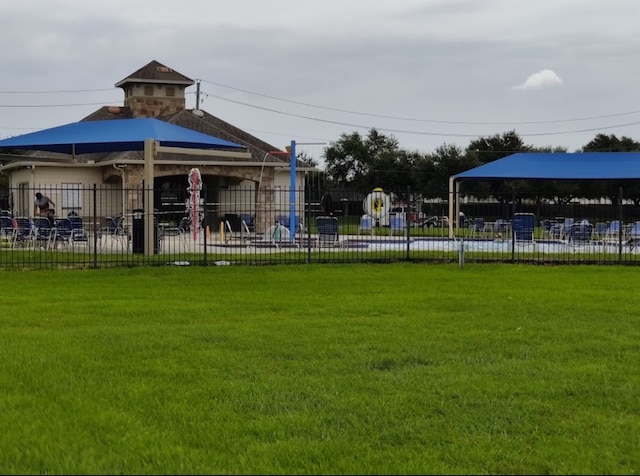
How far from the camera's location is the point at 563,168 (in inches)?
979

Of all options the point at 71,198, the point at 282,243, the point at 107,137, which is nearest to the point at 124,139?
the point at 107,137

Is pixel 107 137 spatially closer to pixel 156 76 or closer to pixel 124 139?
pixel 124 139

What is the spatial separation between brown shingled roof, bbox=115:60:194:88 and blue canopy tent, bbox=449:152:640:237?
1379 cm

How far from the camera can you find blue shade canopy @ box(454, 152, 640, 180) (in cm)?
2391

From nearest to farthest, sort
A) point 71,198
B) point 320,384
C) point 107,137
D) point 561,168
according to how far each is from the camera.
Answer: point 320,384 < point 107,137 < point 561,168 < point 71,198

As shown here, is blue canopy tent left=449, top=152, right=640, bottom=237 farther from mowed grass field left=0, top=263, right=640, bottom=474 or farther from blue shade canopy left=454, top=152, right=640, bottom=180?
mowed grass field left=0, top=263, right=640, bottom=474

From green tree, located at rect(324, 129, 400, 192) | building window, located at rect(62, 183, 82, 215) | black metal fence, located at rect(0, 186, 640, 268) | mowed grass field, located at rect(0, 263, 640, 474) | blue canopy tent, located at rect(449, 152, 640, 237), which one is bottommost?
mowed grass field, located at rect(0, 263, 640, 474)

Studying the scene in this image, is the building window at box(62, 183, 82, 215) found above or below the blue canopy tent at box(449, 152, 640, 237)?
below

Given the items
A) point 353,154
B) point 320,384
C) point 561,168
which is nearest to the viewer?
point 320,384

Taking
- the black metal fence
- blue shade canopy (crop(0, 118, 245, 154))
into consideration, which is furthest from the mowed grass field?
blue shade canopy (crop(0, 118, 245, 154))

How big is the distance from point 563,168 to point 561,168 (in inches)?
3.4

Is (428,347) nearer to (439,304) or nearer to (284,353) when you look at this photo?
(284,353)

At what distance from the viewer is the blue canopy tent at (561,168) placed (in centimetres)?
2391

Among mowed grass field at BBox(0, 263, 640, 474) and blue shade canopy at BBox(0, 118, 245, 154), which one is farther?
blue shade canopy at BBox(0, 118, 245, 154)
